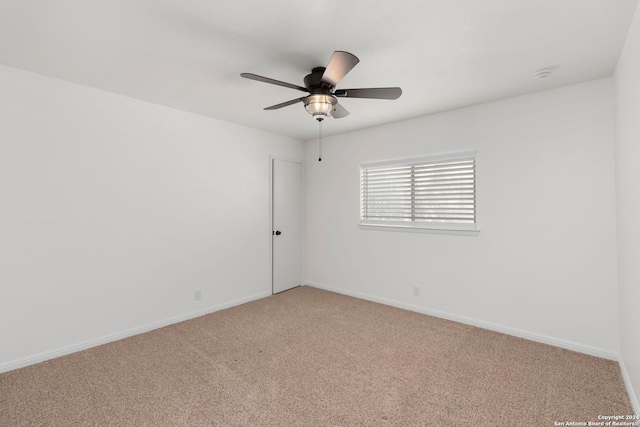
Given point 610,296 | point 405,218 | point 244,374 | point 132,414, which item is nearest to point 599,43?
point 610,296

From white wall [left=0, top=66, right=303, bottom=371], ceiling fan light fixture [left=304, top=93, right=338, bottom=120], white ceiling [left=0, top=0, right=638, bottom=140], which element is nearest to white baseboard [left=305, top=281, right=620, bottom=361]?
white wall [left=0, top=66, right=303, bottom=371]

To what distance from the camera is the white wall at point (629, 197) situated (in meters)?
1.74

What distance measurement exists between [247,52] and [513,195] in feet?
9.22

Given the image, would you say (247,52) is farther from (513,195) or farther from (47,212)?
(513,195)

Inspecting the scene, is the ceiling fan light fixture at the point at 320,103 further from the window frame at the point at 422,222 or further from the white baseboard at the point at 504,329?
the white baseboard at the point at 504,329

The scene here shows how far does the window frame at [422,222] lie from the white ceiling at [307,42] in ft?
2.48

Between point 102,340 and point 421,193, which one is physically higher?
point 421,193

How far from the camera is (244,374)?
234 centimetres

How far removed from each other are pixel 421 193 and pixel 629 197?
1929mm

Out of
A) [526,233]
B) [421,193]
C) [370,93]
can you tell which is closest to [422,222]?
[421,193]

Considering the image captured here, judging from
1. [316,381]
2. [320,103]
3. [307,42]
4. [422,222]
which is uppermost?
[307,42]

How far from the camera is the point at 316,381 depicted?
2.25 metres

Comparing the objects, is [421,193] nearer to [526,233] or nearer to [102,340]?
[526,233]

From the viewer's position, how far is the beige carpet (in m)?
1.88
